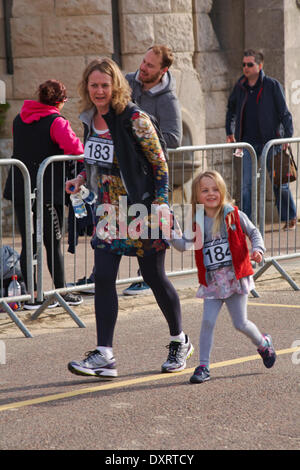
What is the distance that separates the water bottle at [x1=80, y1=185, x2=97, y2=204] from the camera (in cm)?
654

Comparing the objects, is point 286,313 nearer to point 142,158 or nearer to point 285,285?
point 285,285

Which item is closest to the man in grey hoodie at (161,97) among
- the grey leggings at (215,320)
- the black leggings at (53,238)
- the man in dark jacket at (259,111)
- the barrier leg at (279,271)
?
the black leggings at (53,238)

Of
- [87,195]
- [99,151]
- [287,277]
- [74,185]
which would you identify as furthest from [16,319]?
[287,277]

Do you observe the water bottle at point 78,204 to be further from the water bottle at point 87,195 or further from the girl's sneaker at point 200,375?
the girl's sneaker at point 200,375

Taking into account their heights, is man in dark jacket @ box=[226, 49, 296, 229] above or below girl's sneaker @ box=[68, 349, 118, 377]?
above

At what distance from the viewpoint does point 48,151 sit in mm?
8172

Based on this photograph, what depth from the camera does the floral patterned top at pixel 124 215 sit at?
5.89 m

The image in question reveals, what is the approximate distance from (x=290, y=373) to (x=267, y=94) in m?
5.77

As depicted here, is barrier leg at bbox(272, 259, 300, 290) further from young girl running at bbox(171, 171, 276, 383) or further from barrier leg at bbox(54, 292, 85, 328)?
young girl running at bbox(171, 171, 276, 383)

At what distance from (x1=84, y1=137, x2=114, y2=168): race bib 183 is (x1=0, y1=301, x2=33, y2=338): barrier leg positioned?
5.55 ft

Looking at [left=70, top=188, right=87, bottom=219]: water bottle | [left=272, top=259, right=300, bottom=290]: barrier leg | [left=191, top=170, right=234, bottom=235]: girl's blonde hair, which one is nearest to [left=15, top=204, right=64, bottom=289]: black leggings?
[left=70, top=188, right=87, bottom=219]: water bottle

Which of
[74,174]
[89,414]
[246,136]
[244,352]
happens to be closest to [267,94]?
[246,136]
